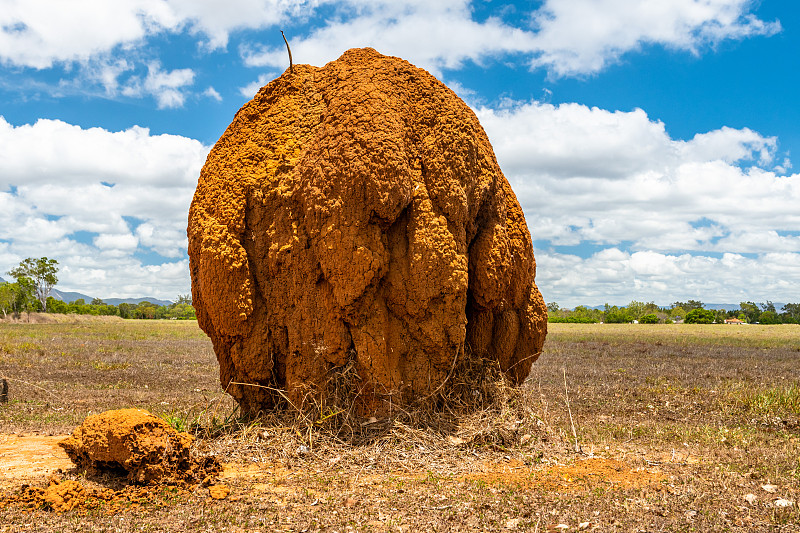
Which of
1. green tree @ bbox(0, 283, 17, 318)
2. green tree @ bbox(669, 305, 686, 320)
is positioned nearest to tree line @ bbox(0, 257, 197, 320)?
green tree @ bbox(0, 283, 17, 318)

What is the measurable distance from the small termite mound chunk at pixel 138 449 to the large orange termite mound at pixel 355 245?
4.29ft

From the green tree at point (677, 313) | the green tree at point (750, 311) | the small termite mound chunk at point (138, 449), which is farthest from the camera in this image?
the green tree at point (677, 313)

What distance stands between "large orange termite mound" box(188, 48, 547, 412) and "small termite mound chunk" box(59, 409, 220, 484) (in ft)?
4.29

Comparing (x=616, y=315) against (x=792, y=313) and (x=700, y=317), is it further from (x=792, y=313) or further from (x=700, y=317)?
(x=792, y=313)

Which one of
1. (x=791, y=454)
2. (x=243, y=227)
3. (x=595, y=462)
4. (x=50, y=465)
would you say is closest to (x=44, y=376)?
(x=50, y=465)

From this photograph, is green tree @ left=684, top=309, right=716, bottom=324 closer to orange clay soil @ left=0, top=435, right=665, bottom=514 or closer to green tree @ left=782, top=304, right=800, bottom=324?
green tree @ left=782, top=304, right=800, bottom=324

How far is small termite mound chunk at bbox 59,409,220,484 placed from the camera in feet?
16.8

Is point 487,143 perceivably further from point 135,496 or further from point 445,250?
point 135,496

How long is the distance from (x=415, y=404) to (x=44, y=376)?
9.95m

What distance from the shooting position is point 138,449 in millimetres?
5109

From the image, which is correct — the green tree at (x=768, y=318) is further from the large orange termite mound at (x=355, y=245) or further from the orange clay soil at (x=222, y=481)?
the orange clay soil at (x=222, y=481)

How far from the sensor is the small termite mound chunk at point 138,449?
5.11 m

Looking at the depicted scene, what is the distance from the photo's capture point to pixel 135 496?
16.2 feet

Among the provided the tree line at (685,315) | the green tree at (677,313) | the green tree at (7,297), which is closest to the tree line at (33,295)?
the green tree at (7,297)
